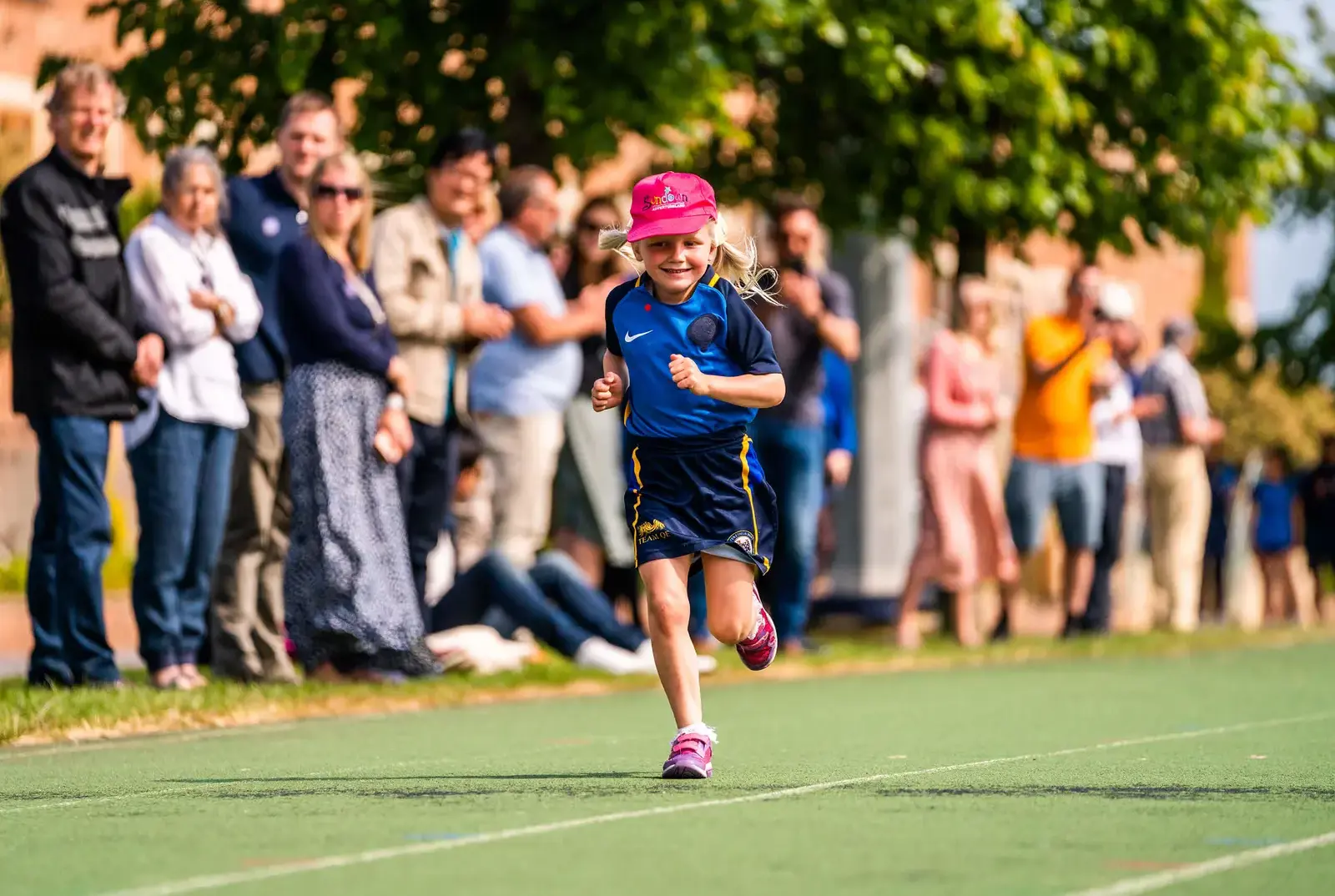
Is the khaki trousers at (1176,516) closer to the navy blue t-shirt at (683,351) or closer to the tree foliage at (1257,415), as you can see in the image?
the navy blue t-shirt at (683,351)

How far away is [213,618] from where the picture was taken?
11812 mm

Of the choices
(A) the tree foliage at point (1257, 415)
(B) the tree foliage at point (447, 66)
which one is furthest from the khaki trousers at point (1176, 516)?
(A) the tree foliage at point (1257, 415)

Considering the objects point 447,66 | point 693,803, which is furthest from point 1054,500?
point 693,803

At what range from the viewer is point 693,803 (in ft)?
23.2

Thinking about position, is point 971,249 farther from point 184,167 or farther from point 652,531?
point 652,531

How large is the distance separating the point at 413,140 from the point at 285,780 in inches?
326

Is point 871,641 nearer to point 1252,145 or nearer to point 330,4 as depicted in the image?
point 1252,145

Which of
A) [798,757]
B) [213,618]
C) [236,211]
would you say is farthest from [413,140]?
[798,757]

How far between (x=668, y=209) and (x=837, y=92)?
9.69 m

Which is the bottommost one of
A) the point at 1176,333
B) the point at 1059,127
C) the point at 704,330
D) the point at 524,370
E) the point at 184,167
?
the point at 704,330

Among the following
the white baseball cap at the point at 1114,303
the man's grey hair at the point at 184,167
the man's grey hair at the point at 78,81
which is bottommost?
the white baseball cap at the point at 1114,303

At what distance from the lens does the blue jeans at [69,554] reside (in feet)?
34.9

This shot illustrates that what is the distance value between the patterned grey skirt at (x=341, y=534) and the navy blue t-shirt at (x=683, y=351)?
3444mm

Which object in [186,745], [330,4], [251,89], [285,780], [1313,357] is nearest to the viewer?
[285,780]
